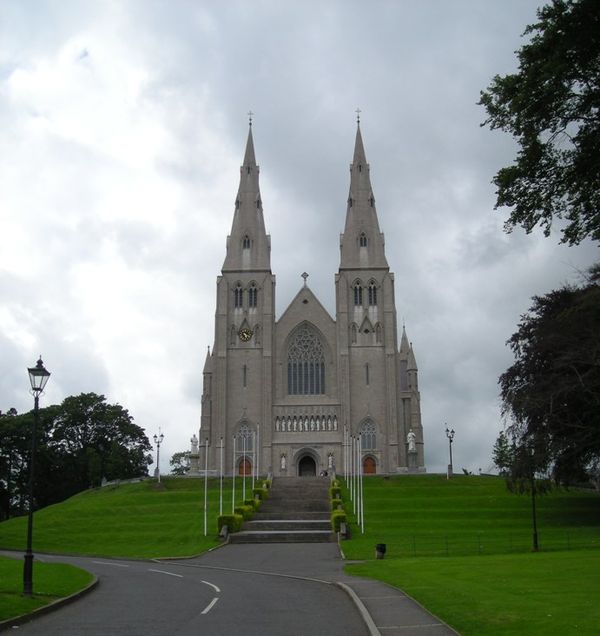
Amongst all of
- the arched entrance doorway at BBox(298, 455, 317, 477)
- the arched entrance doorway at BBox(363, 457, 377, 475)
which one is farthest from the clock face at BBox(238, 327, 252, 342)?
the arched entrance doorway at BBox(363, 457, 377, 475)

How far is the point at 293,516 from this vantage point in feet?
155

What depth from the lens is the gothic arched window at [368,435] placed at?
3044 inches

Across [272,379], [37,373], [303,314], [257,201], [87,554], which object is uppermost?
[257,201]

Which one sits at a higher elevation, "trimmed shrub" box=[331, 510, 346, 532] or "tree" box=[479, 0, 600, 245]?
"tree" box=[479, 0, 600, 245]

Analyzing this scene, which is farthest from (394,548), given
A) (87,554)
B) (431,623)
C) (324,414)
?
(324,414)

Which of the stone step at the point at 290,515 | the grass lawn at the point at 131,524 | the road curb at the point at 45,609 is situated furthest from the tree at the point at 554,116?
the stone step at the point at 290,515

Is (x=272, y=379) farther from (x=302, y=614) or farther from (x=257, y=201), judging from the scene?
(x=302, y=614)

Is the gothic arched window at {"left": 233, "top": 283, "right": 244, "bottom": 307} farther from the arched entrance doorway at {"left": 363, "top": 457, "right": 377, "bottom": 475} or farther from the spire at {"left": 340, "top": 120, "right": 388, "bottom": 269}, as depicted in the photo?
the arched entrance doorway at {"left": 363, "top": 457, "right": 377, "bottom": 475}

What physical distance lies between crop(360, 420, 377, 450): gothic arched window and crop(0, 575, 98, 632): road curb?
2280 inches

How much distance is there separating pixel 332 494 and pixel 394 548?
19.2m

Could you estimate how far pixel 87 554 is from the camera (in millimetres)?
37594

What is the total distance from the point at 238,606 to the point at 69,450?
76.3 m

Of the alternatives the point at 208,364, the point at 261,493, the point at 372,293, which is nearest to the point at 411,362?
the point at 372,293

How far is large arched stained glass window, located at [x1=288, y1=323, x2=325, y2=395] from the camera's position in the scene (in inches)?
3155
